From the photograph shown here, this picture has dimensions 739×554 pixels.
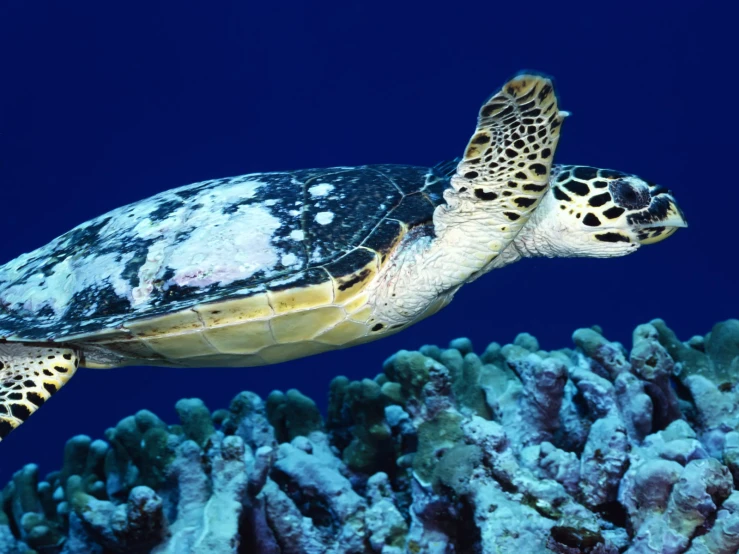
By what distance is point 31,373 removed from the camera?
8.86 feet

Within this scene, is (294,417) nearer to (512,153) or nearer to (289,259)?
(289,259)

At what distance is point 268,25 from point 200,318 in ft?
81.3

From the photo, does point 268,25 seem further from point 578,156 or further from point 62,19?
point 578,156

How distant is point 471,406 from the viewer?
2.94 m

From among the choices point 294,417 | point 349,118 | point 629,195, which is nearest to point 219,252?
point 294,417

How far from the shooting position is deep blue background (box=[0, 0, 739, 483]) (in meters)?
17.4

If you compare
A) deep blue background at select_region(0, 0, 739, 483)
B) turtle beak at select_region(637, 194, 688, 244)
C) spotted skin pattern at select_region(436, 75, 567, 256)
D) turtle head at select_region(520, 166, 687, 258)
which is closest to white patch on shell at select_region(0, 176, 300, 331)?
spotted skin pattern at select_region(436, 75, 567, 256)

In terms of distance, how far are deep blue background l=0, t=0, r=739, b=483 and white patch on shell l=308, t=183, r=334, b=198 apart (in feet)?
45.5

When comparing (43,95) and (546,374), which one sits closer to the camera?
(546,374)

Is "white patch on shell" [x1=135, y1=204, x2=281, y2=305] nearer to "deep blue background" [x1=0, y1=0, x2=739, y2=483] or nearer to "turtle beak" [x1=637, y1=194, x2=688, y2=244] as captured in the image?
"turtle beak" [x1=637, y1=194, x2=688, y2=244]

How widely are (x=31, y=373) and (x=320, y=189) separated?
Answer: 5.36 feet

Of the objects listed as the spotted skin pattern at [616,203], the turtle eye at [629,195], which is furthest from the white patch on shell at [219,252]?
the turtle eye at [629,195]

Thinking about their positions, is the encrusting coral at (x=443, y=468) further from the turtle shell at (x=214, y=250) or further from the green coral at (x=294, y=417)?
the turtle shell at (x=214, y=250)

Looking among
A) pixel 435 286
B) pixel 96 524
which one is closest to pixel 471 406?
pixel 435 286
